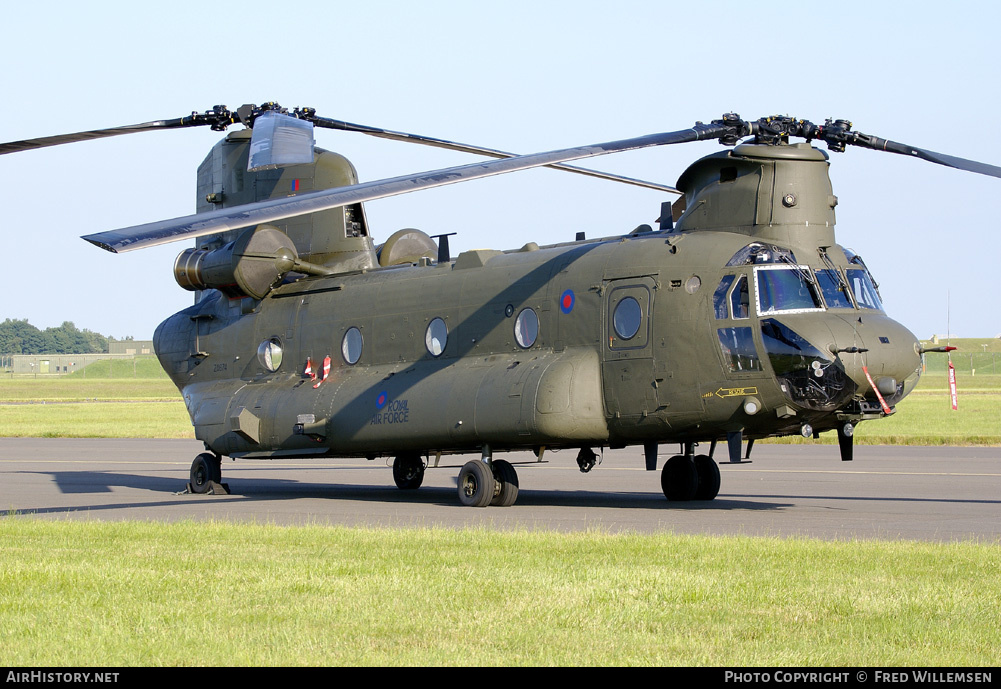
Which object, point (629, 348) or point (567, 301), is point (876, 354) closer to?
point (629, 348)

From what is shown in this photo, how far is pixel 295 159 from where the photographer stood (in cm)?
1966

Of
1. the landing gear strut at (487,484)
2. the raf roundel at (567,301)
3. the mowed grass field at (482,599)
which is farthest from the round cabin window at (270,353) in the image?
the mowed grass field at (482,599)

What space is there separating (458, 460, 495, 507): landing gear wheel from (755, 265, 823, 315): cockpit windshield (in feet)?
15.5

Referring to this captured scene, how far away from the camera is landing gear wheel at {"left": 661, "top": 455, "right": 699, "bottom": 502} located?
18.5 m

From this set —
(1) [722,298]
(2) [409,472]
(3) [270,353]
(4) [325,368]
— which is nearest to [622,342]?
(1) [722,298]

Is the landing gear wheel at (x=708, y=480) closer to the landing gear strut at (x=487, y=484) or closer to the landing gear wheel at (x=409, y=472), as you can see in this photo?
the landing gear strut at (x=487, y=484)

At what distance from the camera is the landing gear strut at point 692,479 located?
1847 centimetres

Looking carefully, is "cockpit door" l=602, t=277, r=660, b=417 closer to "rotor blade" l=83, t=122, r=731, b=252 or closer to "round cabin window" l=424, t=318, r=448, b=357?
"rotor blade" l=83, t=122, r=731, b=252

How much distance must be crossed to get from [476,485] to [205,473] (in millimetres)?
6153

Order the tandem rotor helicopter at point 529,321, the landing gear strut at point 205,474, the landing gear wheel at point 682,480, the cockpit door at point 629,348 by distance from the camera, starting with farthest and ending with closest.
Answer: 1. the landing gear strut at point 205,474
2. the landing gear wheel at point 682,480
3. the cockpit door at point 629,348
4. the tandem rotor helicopter at point 529,321

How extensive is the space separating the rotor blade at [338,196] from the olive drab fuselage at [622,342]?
159 cm

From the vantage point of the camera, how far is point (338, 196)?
1320 cm

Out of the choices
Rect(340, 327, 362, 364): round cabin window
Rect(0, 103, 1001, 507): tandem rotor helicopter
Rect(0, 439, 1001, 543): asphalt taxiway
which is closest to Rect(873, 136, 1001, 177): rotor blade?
Rect(0, 103, 1001, 507): tandem rotor helicopter
